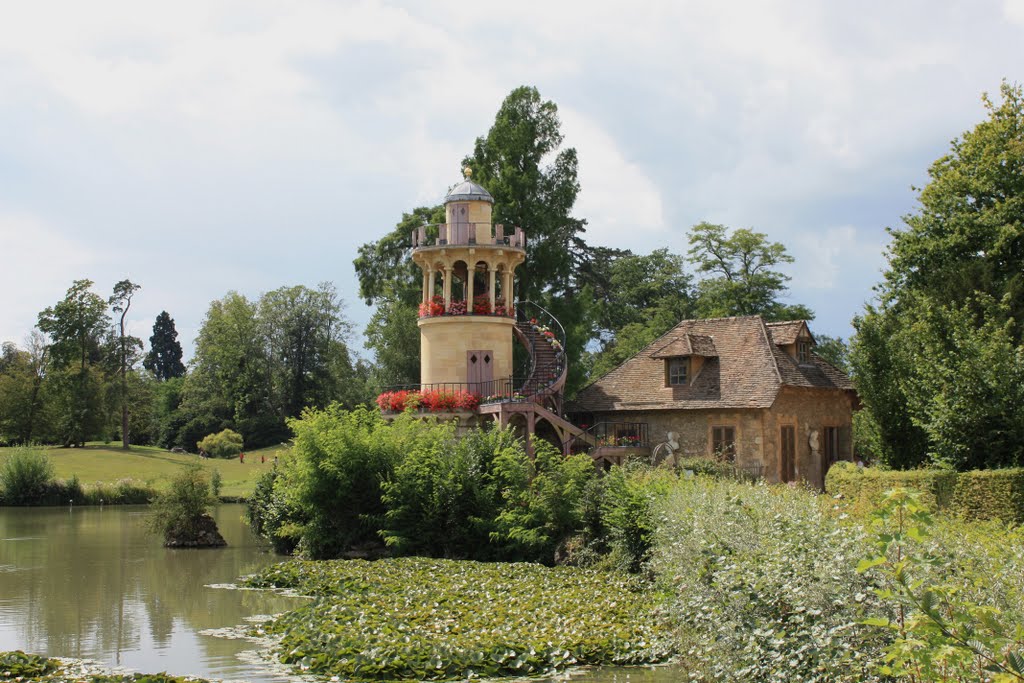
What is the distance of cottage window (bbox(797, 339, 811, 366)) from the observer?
117 feet

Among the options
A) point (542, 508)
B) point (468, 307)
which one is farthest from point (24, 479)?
point (542, 508)

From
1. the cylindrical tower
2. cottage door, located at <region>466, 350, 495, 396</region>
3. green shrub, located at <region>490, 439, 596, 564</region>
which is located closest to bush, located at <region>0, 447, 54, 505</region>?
the cylindrical tower

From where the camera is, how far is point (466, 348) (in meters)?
35.9

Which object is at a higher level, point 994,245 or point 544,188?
point 544,188

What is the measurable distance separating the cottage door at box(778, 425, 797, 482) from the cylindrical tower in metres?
8.99

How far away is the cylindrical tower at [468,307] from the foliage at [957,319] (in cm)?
1206

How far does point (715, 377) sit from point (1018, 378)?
11.4m

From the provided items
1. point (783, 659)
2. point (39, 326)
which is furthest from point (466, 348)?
point (39, 326)

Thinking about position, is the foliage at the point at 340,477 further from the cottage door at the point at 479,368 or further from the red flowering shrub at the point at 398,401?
the cottage door at the point at 479,368

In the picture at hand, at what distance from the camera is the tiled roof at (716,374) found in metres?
32.9

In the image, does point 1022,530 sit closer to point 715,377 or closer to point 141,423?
point 715,377

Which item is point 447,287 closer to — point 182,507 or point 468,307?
point 468,307

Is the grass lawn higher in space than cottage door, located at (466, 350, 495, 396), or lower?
lower

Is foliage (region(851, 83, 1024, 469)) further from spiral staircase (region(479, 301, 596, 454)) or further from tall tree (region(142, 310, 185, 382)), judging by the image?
tall tree (region(142, 310, 185, 382))
